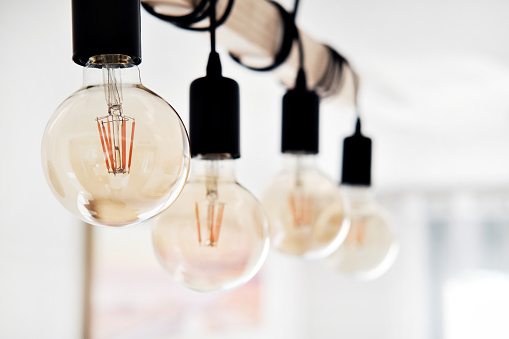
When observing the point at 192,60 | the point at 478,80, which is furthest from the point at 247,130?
the point at 478,80

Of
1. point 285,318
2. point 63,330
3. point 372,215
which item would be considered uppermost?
point 372,215

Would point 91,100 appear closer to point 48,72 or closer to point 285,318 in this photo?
point 48,72

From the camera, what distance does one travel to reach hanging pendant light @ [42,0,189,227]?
0.30 metres

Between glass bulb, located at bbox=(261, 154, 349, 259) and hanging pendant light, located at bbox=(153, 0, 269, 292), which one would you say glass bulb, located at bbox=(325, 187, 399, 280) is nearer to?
glass bulb, located at bbox=(261, 154, 349, 259)

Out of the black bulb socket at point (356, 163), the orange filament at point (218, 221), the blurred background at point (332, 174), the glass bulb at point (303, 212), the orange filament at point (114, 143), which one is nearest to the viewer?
the orange filament at point (114, 143)

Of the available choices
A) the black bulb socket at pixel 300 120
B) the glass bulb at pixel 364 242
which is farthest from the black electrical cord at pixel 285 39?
the glass bulb at pixel 364 242

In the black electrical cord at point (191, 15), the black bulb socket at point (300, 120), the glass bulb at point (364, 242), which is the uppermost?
the black electrical cord at point (191, 15)

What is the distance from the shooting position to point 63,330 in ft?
4.61

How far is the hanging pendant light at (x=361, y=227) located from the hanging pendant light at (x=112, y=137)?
0.47 metres

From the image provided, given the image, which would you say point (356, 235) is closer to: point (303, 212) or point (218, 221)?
point (303, 212)

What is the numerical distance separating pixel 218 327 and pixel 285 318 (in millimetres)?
878

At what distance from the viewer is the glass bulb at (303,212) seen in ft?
1.84

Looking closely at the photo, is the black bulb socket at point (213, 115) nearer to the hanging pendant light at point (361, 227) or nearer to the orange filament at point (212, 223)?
the orange filament at point (212, 223)

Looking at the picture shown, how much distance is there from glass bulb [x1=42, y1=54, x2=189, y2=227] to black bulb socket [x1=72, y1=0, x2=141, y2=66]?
0.04 feet
